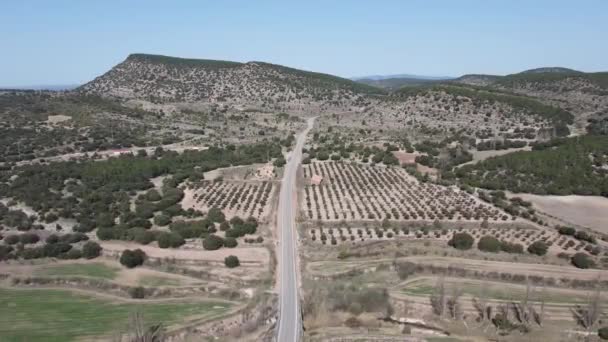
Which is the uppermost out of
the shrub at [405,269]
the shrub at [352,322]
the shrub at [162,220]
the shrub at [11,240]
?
the shrub at [162,220]

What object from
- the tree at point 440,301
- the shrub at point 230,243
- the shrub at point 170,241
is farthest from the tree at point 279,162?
the tree at point 440,301

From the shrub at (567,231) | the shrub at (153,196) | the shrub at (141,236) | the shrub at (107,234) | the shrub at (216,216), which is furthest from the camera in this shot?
the shrub at (153,196)

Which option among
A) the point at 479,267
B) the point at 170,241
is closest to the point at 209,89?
the point at 170,241

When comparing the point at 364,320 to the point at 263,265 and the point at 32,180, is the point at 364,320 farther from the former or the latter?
the point at 32,180

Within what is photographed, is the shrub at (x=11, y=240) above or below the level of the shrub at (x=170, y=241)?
below

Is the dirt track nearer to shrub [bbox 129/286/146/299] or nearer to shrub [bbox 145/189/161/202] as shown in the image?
shrub [bbox 129/286/146/299]

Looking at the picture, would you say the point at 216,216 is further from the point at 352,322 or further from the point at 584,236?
the point at 584,236

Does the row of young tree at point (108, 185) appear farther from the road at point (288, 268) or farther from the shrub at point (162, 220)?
the road at point (288, 268)

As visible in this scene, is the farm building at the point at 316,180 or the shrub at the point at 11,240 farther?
the farm building at the point at 316,180

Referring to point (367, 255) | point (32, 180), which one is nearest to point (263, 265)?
point (367, 255)
